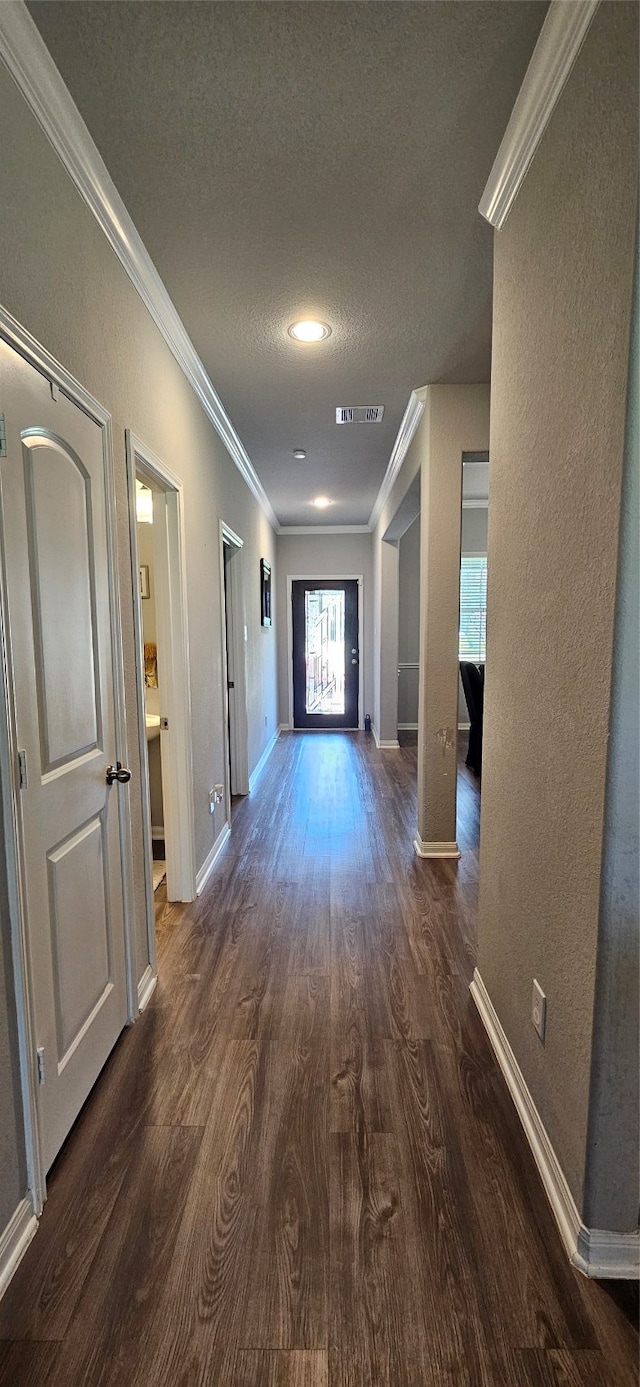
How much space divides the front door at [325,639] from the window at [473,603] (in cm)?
134

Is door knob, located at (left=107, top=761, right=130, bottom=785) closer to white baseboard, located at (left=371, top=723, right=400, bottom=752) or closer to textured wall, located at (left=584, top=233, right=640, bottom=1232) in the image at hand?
textured wall, located at (left=584, top=233, right=640, bottom=1232)

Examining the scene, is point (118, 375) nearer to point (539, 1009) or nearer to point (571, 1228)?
point (539, 1009)

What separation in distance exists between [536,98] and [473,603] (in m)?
5.85

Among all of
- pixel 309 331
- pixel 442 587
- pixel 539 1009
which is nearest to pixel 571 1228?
pixel 539 1009

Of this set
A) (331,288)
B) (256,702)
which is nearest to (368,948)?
(331,288)

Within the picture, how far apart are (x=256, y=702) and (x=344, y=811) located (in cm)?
148

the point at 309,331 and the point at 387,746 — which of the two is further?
the point at 387,746

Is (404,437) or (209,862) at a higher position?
(404,437)

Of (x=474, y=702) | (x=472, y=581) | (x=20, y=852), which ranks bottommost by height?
(x=474, y=702)

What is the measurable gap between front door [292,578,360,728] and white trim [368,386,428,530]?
1791 millimetres

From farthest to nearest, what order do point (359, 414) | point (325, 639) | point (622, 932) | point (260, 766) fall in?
point (325, 639)
point (260, 766)
point (359, 414)
point (622, 932)

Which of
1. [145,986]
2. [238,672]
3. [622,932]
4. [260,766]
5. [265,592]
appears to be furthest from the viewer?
[265,592]

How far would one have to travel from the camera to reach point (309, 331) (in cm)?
245

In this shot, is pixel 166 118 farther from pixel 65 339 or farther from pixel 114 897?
pixel 114 897
